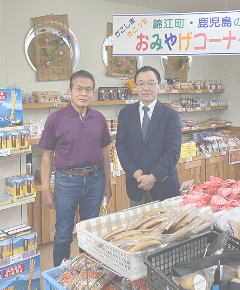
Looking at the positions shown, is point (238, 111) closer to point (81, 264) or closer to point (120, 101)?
point (120, 101)

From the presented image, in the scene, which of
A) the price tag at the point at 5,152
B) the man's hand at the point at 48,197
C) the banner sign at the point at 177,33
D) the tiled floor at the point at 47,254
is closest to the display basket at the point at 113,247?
the man's hand at the point at 48,197

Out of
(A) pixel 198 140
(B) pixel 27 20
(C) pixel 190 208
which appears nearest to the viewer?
(C) pixel 190 208

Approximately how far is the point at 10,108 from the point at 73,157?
2.25 ft

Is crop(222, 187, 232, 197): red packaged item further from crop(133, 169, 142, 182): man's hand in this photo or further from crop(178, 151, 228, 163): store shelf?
crop(178, 151, 228, 163): store shelf

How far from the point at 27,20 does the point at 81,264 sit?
3420 millimetres

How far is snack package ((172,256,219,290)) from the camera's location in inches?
40.8

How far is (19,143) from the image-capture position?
8.63 ft

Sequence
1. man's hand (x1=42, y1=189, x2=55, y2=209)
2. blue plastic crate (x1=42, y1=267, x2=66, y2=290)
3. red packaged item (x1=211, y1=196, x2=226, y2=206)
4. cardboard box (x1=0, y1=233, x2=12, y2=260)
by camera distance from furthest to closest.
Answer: man's hand (x1=42, y1=189, x2=55, y2=209), cardboard box (x1=0, y1=233, x2=12, y2=260), red packaged item (x1=211, y1=196, x2=226, y2=206), blue plastic crate (x1=42, y1=267, x2=66, y2=290)

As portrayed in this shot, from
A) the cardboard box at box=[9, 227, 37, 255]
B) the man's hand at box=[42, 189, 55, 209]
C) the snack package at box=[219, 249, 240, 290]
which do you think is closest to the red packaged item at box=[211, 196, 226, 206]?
the snack package at box=[219, 249, 240, 290]

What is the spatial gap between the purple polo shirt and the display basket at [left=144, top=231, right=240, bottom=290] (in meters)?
1.33

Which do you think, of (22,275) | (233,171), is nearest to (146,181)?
(22,275)

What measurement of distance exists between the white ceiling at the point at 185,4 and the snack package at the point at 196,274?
14.7ft

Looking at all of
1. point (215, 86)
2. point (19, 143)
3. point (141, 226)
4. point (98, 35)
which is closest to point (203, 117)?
point (215, 86)

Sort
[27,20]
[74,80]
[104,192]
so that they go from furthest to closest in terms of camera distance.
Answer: [27,20], [104,192], [74,80]
